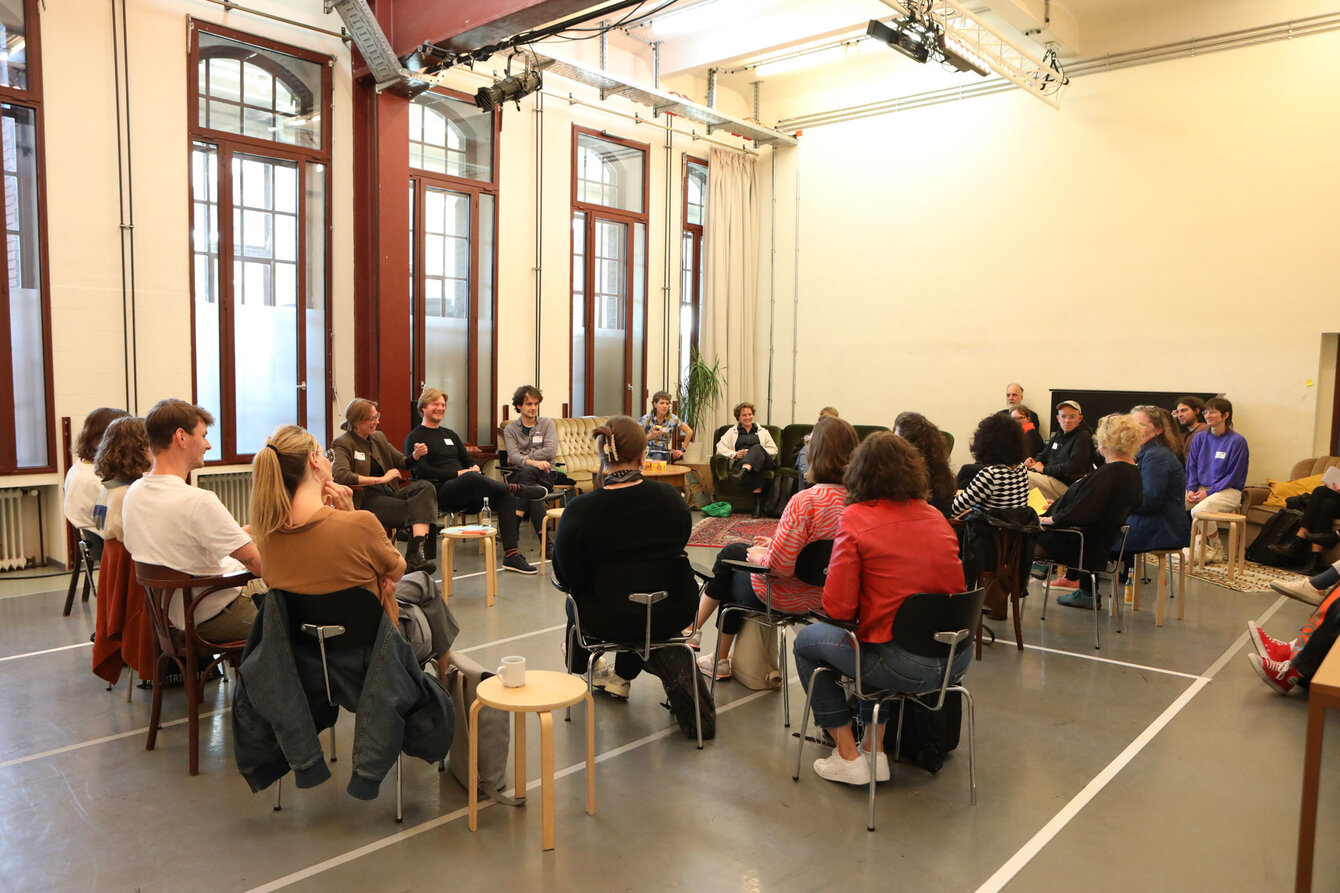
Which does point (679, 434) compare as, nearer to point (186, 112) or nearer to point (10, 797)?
point (186, 112)

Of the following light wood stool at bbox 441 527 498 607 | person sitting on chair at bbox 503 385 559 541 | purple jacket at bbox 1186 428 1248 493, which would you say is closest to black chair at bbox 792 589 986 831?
light wood stool at bbox 441 527 498 607

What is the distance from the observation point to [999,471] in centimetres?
490

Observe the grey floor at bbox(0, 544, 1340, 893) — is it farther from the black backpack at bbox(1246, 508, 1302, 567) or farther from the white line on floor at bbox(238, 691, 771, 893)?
the black backpack at bbox(1246, 508, 1302, 567)

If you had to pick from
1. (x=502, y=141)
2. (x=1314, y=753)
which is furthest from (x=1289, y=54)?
(x=1314, y=753)

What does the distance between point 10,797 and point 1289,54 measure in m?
10.0

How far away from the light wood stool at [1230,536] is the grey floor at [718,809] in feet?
8.04

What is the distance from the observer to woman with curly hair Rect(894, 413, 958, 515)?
443 centimetres

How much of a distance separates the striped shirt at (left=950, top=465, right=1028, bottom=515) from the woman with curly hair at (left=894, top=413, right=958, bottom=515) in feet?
1.33

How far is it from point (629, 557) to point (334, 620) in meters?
1.06

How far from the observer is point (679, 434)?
9531 millimetres

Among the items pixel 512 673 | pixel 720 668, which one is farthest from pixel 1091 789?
pixel 512 673

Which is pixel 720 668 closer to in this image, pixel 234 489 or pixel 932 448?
pixel 932 448

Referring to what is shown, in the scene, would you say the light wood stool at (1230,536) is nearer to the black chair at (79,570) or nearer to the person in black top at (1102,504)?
the person in black top at (1102,504)

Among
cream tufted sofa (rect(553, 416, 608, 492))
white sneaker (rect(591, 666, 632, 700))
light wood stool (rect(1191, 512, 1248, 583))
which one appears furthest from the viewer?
cream tufted sofa (rect(553, 416, 608, 492))
